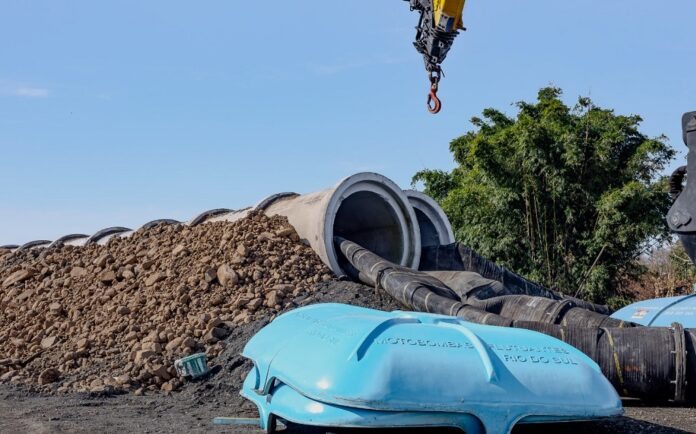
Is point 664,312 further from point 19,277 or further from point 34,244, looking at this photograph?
point 34,244

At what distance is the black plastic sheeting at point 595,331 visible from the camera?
19.4ft

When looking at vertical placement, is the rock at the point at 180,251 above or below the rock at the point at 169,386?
above

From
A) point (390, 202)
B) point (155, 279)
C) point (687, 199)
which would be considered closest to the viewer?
point (687, 199)

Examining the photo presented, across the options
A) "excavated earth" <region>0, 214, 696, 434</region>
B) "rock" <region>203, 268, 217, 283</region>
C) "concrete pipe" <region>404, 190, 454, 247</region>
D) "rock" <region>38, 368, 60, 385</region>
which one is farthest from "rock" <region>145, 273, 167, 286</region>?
"concrete pipe" <region>404, 190, 454, 247</region>

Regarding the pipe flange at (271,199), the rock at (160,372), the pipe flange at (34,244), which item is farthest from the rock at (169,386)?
the pipe flange at (34,244)

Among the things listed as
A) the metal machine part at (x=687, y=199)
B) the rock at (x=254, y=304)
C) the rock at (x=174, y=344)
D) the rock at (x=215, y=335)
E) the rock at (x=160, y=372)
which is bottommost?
the rock at (x=160, y=372)

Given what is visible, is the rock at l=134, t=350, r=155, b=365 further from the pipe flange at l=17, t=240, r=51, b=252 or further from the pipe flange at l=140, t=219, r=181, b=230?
the pipe flange at l=17, t=240, r=51, b=252

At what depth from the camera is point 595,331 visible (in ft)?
19.9

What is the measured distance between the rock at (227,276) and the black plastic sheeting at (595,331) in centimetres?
156

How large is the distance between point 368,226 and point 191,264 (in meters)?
3.46

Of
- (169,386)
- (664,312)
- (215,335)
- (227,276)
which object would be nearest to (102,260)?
(227,276)

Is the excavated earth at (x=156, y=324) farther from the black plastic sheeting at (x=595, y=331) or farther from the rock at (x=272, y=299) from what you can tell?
the black plastic sheeting at (x=595, y=331)

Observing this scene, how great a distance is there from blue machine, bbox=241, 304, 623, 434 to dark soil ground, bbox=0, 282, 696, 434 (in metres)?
0.36

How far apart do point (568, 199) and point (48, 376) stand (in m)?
11.2
